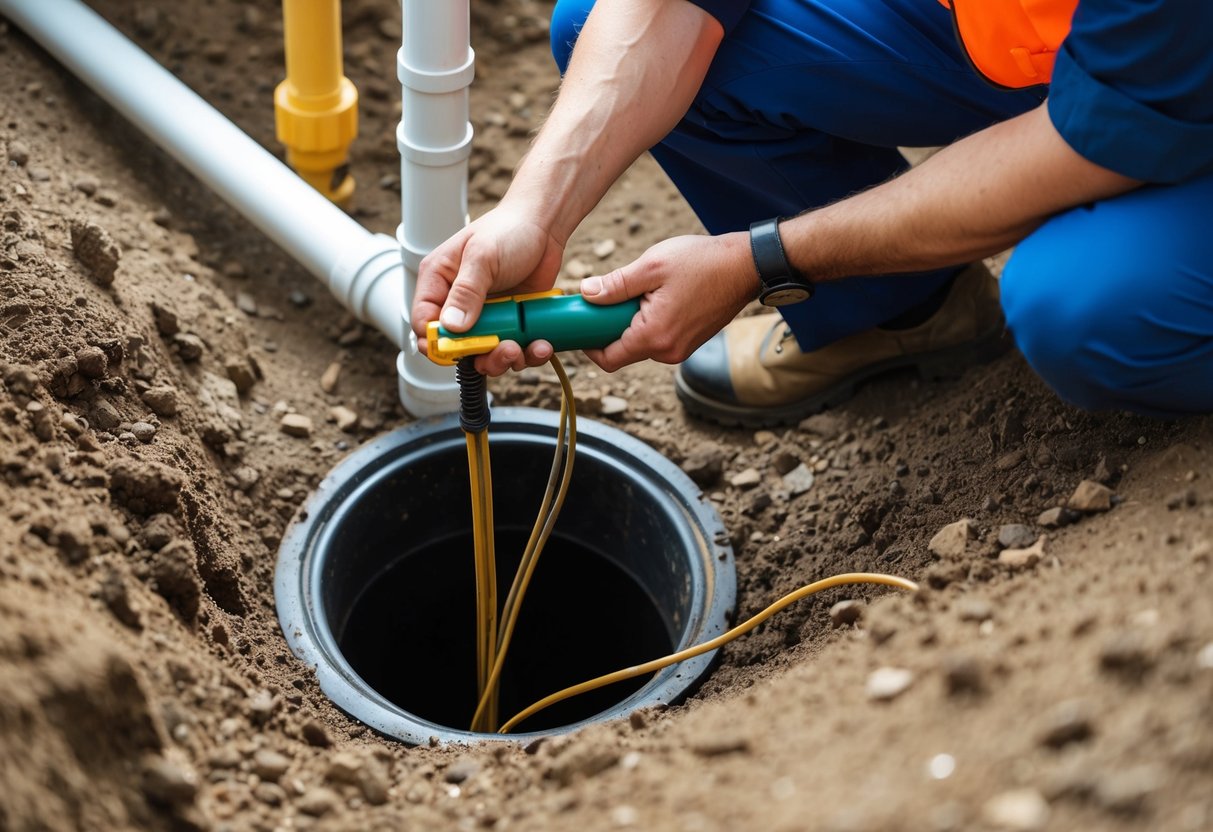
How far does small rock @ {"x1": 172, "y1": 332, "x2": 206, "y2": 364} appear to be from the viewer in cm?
156

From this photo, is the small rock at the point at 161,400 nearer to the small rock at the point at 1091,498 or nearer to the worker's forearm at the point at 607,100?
the worker's forearm at the point at 607,100

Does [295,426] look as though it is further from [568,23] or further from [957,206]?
[957,206]

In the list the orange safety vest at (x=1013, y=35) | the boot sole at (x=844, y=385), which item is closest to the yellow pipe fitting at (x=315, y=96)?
the boot sole at (x=844, y=385)

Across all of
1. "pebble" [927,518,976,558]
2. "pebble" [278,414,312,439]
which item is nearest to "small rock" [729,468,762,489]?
"pebble" [927,518,976,558]

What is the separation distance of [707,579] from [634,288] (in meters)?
0.47

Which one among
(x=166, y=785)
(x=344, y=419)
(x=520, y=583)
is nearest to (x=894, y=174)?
(x=520, y=583)

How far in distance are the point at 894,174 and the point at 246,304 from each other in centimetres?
99

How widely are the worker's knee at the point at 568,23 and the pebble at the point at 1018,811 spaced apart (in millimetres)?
1021

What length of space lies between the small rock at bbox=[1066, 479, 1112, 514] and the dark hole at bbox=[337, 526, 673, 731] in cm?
68

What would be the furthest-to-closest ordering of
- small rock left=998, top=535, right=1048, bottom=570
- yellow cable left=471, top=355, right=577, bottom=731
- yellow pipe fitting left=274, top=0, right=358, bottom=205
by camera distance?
yellow pipe fitting left=274, top=0, right=358, bottom=205, yellow cable left=471, top=355, right=577, bottom=731, small rock left=998, top=535, right=1048, bottom=570

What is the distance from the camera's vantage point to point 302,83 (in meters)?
1.73

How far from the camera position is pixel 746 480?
1.65 metres

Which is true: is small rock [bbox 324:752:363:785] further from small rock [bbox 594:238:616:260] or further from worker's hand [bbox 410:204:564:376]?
small rock [bbox 594:238:616:260]

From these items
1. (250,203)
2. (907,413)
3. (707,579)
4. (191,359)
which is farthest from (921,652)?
(250,203)
